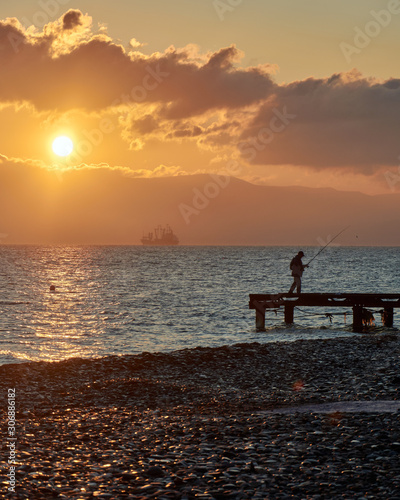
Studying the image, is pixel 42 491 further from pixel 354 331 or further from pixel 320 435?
pixel 354 331

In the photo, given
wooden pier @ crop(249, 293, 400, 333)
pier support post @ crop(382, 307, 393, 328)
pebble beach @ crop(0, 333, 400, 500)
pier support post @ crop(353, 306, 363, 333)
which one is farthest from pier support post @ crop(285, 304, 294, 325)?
pebble beach @ crop(0, 333, 400, 500)

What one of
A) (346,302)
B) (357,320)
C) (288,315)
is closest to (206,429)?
(346,302)

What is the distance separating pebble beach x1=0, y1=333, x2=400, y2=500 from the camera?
8508 millimetres

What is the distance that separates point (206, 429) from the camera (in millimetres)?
11438

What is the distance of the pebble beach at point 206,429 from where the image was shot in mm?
8508

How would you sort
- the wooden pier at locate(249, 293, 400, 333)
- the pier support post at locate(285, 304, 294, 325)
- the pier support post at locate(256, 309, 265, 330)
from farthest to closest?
the pier support post at locate(285, 304, 294, 325) → the pier support post at locate(256, 309, 265, 330) → the wooden pier at locate(249, 293, 400, 333)

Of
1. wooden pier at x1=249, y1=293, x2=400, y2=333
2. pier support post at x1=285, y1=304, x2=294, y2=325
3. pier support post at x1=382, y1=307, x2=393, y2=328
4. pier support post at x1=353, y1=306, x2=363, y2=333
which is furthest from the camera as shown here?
pier support post at x1=285, y1=304, x2=294, y2=325

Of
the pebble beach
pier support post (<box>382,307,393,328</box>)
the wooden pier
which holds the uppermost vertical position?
the wooden pier

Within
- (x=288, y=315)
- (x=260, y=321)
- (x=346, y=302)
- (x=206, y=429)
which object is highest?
(x=346, y=302)

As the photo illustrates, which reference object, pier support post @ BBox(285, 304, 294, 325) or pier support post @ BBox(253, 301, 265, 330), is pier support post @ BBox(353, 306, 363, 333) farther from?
pier support post @ BBox(253, 301, 265, 330)

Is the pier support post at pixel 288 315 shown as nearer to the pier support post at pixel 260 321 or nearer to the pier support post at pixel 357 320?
the pier support post at pixel 260 321

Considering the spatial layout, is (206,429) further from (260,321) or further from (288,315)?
(288,315)

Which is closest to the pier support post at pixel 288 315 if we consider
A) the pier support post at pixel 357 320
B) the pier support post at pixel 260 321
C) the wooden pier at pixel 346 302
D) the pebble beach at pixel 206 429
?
the wooden pier at pixel 346 302

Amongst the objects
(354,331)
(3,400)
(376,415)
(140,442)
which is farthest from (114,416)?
(354,331)
